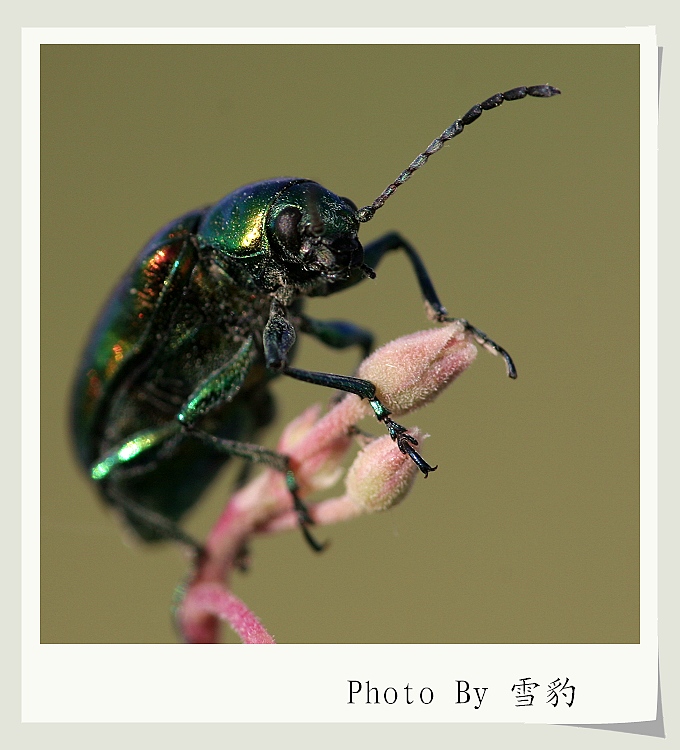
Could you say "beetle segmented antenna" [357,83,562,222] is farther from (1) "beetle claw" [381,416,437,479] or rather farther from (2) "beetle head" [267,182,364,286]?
(1) "beetle claw" [381,416,437,479]

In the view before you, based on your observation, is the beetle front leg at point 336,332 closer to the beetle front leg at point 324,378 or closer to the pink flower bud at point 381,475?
the beetle front leg at point 324,378

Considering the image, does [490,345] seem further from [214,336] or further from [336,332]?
[214,336]

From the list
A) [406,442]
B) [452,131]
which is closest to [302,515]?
[406,442]

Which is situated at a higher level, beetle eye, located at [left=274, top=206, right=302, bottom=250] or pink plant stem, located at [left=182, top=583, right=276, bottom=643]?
beetle eye, located at [left=274, top=206, right=302, bottom=250]

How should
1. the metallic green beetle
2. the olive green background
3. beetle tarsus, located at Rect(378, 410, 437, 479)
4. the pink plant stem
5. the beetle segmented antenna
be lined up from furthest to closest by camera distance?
the olive green background
the metallic green beetle
the beetle segmented antenna
the pink plant stem
beetle tarsus, located at Rect(378, 410, 437, 479)

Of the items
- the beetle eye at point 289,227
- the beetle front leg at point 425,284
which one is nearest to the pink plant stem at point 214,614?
the beetle front leg at point 425,284

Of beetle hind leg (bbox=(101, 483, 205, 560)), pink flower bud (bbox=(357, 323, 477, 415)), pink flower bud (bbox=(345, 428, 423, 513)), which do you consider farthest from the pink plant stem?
pink flower bud (bbox=(357, 323, 477, 415))
